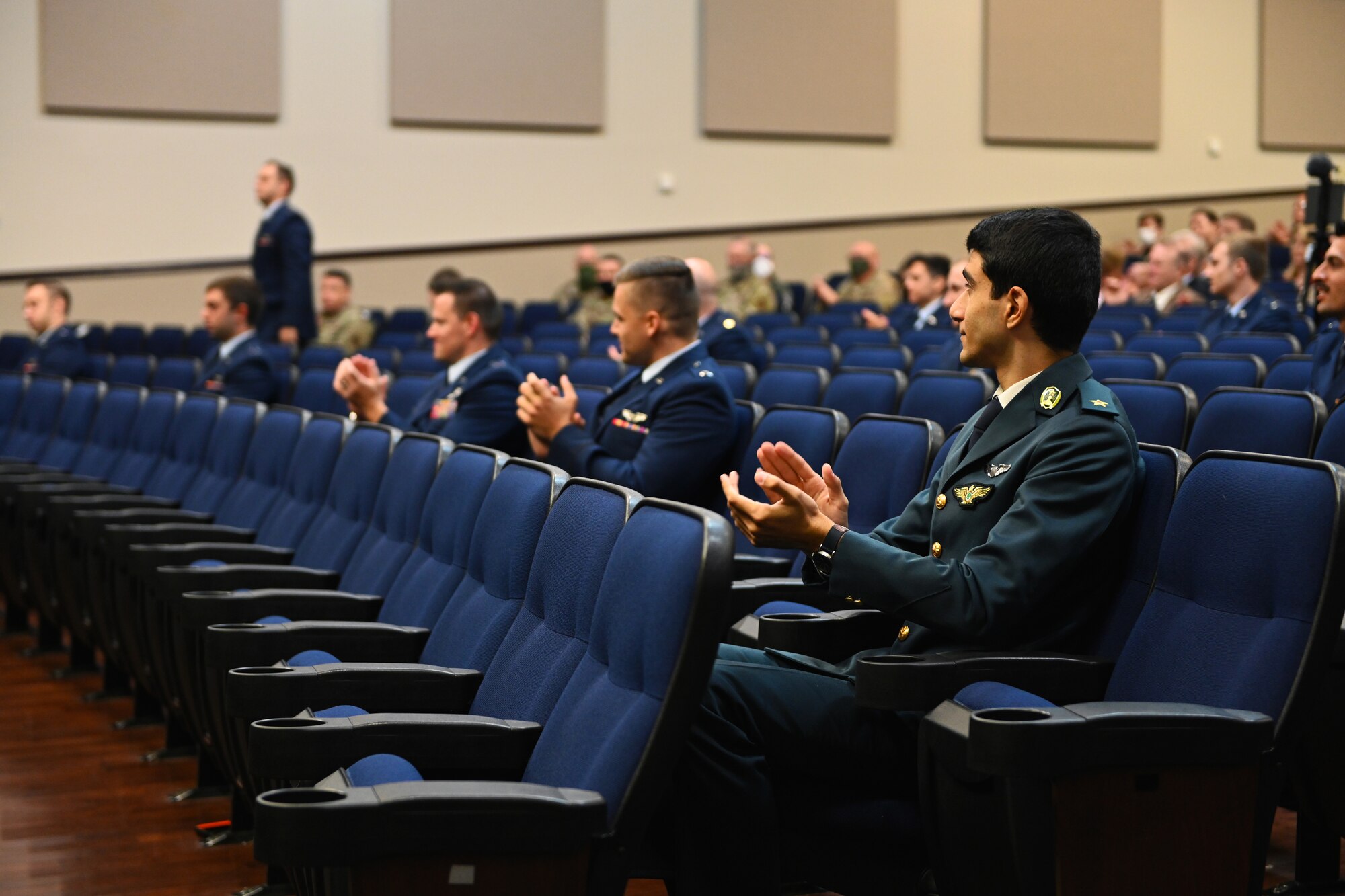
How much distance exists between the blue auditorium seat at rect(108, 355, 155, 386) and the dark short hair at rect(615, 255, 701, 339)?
3838 millimetres

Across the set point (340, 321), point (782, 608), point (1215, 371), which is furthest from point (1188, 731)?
point (340, 321)

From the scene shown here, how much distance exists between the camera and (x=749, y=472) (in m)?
3.05

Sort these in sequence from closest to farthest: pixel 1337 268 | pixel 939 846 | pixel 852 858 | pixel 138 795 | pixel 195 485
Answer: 1. pixel 939 846
2. pixel 852 858
3. pixel 138 795
4. pixel 1337 268
5. pixel 195 485

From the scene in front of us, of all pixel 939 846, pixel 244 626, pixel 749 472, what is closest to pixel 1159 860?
pixel 939 846

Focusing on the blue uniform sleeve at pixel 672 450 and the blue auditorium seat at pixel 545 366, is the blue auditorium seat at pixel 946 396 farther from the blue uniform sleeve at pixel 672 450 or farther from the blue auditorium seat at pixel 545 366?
the blue auditorium seat at pixel 545 366

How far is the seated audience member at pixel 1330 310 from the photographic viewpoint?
10.6 feet

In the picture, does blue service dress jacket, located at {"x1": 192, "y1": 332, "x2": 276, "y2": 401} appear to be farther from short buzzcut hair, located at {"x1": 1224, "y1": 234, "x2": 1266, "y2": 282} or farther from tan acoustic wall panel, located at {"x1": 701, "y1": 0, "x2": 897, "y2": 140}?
tan acoustic wall panel, located at {"x1": 701, "y1": 0, "x2": 897, "y2": 140}

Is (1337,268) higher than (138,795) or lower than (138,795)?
higher

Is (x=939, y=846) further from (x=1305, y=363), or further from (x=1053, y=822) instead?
(x=1305, y=363)

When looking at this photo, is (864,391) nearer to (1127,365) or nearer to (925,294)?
(1127,365)

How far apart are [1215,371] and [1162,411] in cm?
76

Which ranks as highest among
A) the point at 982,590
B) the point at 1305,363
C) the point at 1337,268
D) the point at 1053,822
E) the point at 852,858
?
the point at 1337,268

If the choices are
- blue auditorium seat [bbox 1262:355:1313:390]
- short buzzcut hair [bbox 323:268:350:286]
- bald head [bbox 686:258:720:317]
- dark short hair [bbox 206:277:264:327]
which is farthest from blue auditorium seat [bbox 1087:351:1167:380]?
short buzzcut hair [bbox 323:268:350:286]

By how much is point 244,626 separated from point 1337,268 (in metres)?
2.50
